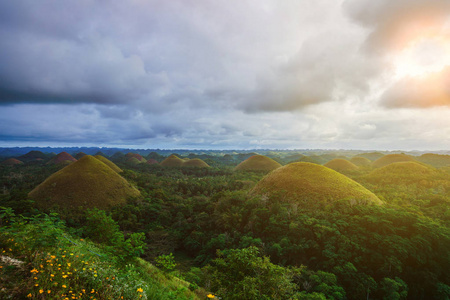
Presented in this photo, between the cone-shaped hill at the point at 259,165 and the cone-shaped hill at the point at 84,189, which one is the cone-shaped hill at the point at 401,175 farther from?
the cone-shaped hill at the point at 84,189

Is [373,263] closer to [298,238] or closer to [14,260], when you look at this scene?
[298,238]

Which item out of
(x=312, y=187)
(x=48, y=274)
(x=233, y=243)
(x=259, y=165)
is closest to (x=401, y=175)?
(x=312, y=187)

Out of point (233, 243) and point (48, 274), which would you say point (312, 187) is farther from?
point (48, 274)

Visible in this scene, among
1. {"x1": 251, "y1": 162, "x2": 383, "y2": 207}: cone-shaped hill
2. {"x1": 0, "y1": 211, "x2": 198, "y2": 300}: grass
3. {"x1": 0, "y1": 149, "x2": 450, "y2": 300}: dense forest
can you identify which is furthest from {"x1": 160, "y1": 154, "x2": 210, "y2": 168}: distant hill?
{"x1": 0, "y1": 211, "x2": 198, "y2": 300}: grass

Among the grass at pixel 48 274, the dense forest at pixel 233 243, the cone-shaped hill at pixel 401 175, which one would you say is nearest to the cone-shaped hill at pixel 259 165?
the cone-shaped hill at pixel 401 175

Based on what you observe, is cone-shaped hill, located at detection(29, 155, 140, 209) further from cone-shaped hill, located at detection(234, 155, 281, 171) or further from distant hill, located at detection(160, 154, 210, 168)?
distant hill, located at detection(160, 154, 210, 168)

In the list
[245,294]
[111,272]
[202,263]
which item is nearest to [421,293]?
[245,294]
